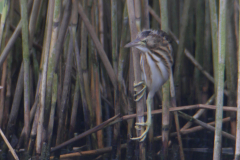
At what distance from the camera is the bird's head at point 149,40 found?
1.65m

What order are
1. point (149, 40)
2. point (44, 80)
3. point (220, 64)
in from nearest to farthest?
point (220, 64)
point (149, 40)
point (44, 80)

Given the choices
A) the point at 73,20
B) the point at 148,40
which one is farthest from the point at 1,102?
the point at 148,40

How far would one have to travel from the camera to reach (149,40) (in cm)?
171

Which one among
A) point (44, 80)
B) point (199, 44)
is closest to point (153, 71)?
point (44, 80)

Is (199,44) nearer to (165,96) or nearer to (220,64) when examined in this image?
(165,96)

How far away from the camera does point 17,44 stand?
9.26 ft

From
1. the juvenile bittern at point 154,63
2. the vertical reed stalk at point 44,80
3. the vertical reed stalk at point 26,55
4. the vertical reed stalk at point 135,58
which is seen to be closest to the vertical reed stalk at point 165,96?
the juvenile bittern at point 154,63

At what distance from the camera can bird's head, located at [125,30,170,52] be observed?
1.65 m

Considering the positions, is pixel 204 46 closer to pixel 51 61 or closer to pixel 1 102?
pixel 51 61

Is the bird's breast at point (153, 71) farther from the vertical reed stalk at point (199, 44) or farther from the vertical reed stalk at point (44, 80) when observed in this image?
the vertical reed stalk at point (199, 44)

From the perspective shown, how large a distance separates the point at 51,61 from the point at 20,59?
1.04 metres

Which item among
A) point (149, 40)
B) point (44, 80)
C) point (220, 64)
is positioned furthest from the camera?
point (44, 80)

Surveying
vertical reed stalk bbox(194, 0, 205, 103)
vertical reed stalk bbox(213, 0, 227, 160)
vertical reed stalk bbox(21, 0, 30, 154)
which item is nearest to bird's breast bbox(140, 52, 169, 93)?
vertical reed stalk bbox(213, 0, 227, 160)

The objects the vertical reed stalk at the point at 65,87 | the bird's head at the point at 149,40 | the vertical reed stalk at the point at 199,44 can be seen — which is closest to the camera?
the bird's head at the point at 149,40
